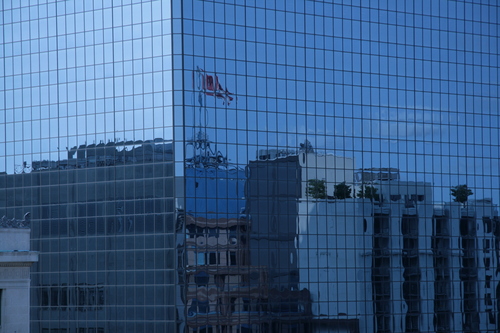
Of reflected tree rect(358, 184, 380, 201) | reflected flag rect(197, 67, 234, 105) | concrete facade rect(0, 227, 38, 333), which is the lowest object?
concrete facade rect(0, 227, 38, 333)

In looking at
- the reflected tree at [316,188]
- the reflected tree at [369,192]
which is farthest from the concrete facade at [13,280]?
the reflected tree at [369,192]

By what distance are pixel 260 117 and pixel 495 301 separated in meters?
30.2

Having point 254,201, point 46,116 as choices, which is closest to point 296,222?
point 254,201

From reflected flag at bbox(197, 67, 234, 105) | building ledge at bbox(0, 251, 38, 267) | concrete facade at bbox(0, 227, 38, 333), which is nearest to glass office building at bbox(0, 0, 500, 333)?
reflected flag at bbox(197, 67, 234, 105)

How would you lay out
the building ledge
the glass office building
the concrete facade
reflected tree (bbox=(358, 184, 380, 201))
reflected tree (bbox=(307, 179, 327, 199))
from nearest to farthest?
the building ledge
the concrete facade
the glass office building
reflected tree (bbox=(307, 179, 327, 199))
reflected tree (bbox=(358, 184, 380, 201))

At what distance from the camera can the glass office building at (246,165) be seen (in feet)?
243

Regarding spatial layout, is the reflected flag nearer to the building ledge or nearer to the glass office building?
the glass office building

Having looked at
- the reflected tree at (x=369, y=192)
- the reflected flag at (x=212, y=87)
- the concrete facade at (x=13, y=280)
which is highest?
the reflected flag at (x=212, y=87)

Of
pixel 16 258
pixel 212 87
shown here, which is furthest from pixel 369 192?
pixel 16 258

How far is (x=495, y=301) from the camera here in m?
88.9

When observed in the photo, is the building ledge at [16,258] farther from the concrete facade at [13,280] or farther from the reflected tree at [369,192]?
the reflected tree at [369,192]

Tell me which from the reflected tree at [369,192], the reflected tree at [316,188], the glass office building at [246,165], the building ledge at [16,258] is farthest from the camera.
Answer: the reflected tree at [369,192]

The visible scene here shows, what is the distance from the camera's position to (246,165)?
76.2m

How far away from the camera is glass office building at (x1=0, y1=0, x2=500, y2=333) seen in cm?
7419
